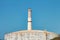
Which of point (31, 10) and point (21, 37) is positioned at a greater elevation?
point (31, 10)

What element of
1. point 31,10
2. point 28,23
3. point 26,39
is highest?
point 31,10

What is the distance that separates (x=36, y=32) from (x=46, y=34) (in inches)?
42.0

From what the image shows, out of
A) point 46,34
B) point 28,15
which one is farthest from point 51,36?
point 28,15

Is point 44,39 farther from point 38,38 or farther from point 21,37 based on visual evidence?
point 21,37

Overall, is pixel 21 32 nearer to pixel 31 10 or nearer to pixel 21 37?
pixel 21 37

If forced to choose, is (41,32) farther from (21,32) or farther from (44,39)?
(21,32)

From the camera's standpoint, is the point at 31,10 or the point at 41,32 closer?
the point at 41,32

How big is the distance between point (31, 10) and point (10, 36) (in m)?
4.04

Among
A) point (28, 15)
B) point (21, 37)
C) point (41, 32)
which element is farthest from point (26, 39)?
point (28, 15)

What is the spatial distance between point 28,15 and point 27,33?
2.73 metres

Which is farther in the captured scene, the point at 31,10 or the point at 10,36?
the point at 31,10

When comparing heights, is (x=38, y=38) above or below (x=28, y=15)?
below

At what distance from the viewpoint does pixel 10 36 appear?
19.9 meters

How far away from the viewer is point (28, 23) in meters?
21.1
